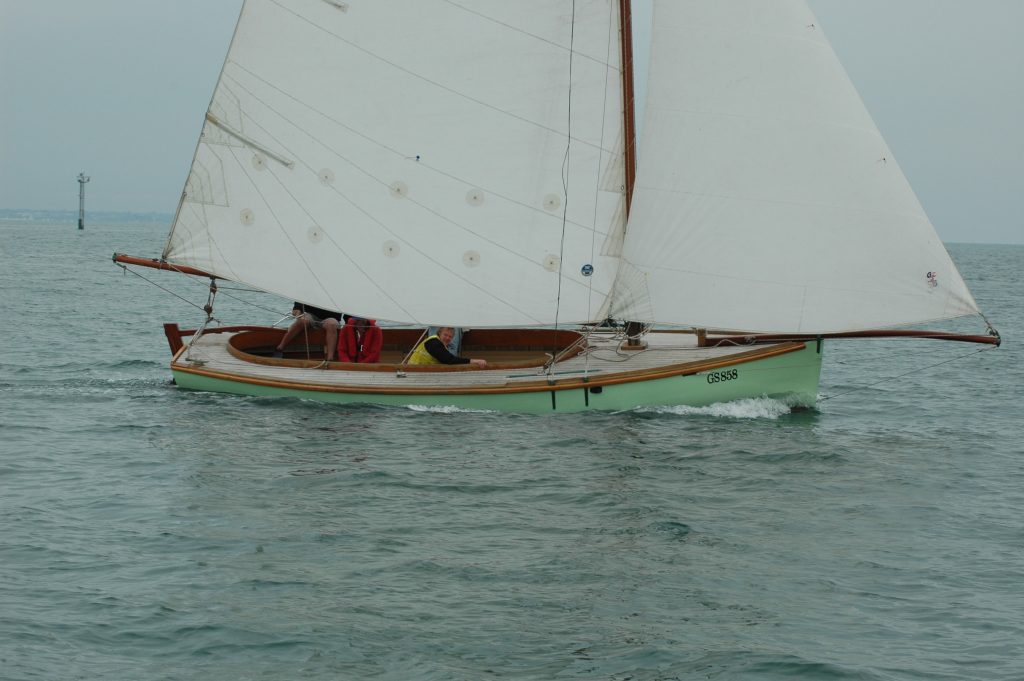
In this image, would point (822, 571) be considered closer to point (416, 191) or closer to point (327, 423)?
point (327, 423)

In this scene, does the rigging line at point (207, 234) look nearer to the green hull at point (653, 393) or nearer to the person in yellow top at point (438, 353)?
the green hull at point (653, 393)

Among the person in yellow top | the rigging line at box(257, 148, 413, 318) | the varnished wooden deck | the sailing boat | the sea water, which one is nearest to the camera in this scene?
the sea water

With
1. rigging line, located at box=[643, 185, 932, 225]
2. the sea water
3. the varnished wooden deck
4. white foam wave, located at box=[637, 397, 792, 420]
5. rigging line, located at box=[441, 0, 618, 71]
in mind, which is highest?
rigging line, located at box=[441, 0, 618, 71]

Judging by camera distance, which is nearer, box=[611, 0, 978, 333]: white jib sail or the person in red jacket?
box=[611, 0, 978, 333]: white jib sail

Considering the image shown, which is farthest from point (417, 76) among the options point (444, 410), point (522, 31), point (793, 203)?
point (793, 203)

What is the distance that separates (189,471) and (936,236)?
34.0ft

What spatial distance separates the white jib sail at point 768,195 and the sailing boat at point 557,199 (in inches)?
1.2

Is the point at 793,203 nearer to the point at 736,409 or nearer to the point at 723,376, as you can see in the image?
the point at 723,376

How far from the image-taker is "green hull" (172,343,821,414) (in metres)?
17.8

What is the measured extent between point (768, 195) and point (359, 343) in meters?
6.73

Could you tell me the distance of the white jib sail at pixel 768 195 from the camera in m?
17.0

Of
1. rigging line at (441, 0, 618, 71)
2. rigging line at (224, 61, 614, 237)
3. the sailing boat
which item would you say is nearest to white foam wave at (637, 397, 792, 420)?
the sailing boat

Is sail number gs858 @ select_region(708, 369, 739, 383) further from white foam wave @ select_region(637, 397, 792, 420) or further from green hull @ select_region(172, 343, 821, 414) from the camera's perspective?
white foam wave @ select_region(637, 397, 792, 420)

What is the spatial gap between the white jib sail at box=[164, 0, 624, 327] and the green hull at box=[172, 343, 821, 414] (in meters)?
1.38
